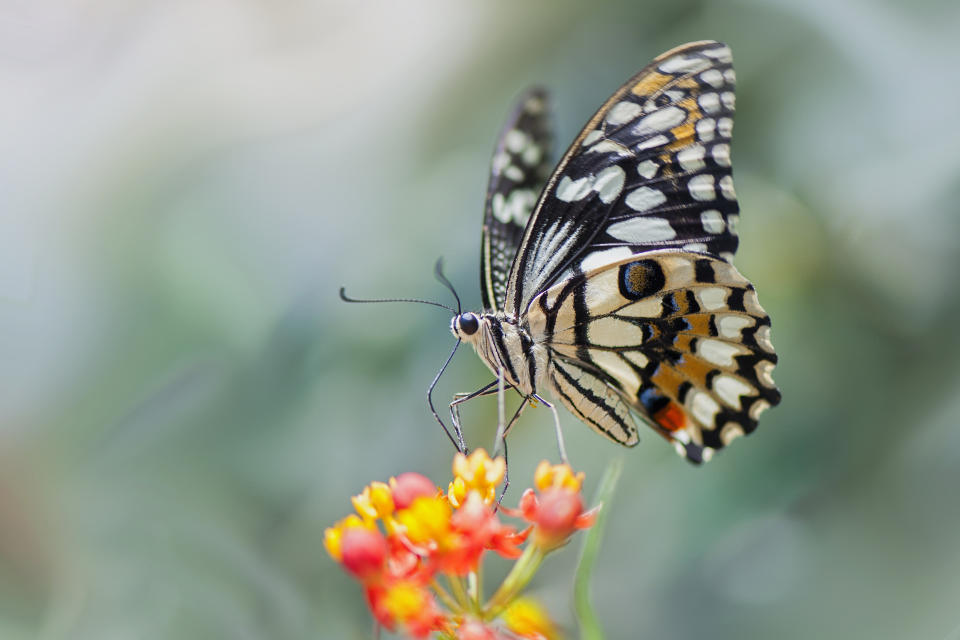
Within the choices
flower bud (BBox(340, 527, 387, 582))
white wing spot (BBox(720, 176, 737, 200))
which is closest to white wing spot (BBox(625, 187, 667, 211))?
white wing spot (BBox(720, 176, 737, 200))

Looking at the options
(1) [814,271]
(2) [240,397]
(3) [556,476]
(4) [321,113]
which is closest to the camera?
(3) [556,476]

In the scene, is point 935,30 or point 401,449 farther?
point 401,449

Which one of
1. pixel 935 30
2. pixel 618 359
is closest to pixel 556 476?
pixel 618 359

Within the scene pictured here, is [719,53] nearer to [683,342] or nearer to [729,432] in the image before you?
[683,342]

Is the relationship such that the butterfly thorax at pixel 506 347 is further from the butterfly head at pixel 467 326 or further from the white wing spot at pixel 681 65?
the white wing spot at pixel 681 65

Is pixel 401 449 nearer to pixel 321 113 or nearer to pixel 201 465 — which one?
pixel 201 465
